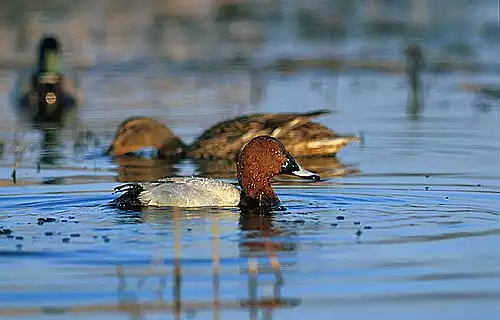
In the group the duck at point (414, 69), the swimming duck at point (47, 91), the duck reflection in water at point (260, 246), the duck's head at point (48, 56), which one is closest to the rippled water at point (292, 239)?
the duck reflection in water at point (260, 246)

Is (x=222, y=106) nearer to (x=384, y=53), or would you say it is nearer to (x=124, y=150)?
(x=124, y=150)

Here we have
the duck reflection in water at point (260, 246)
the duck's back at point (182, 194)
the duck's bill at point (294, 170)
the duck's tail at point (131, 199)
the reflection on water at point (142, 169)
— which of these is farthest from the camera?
the reflection on water at point (142, 169)

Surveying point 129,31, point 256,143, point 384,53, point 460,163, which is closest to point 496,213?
point 256,143

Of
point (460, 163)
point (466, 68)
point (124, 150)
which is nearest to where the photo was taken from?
point (460, 163)

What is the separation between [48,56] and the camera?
21.3m

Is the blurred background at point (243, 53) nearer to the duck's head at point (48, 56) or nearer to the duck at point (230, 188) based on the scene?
the duck's head at point (48, 56)

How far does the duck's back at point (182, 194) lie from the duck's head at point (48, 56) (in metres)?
11.4

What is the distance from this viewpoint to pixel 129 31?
28781mm

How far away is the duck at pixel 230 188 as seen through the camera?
32.8ft

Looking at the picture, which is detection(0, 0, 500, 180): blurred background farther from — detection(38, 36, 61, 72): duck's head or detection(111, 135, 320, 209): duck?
detection(111, 135, 320, 209): duck

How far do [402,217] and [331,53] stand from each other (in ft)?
48.9

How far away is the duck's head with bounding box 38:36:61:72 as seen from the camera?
2125cm

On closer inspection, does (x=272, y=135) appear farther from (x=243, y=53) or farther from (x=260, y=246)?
(x=243, y=53)

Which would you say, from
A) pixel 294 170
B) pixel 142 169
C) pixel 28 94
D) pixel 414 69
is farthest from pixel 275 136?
pixel 28 94
